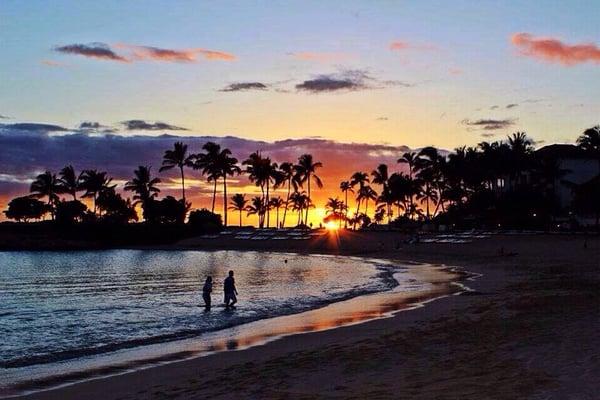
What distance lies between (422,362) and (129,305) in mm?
20687

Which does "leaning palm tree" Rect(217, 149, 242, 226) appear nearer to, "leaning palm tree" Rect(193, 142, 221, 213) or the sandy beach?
"leaning palm tree" Rect(193, 142, 221, 213)

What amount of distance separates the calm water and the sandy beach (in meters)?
4.92

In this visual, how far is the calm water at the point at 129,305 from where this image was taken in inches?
779

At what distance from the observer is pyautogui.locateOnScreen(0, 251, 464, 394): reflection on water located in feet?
55.3

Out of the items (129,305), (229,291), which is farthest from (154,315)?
(129,305)

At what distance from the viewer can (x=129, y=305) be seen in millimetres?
30594

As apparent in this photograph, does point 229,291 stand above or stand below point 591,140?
below

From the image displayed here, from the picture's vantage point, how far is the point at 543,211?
273ft

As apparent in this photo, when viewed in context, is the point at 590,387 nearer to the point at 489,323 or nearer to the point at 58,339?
the point at 489,323

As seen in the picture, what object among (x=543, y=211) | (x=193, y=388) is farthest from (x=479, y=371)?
(x=543, y=211)

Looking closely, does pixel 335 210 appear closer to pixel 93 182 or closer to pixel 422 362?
pixel 93 182

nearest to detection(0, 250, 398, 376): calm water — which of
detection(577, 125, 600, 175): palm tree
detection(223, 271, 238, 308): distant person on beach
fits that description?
detection(223, 271, 238, 308): distant person on beach

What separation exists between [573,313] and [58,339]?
50.5 ft

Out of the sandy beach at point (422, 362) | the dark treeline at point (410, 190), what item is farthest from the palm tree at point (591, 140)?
the sandy beach at point (422, 362)
